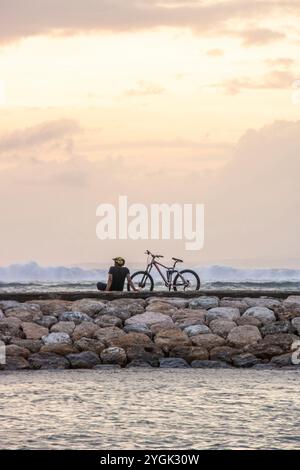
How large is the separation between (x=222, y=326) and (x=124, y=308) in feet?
6.93

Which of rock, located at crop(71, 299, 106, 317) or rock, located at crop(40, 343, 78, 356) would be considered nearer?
rock, located at crop(40, 343, 78, 356)

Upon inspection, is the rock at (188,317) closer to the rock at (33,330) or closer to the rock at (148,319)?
the rock at (148,319)

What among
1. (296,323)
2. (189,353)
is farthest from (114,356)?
(296,323)

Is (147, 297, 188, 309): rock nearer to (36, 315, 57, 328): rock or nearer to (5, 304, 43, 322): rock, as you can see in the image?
(36, 315, 57, 328): rock

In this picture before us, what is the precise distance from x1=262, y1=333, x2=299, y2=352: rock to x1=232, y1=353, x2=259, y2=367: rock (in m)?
0.55

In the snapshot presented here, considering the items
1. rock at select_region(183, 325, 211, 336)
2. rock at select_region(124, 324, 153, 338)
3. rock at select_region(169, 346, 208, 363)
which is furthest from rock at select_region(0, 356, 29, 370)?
rock at select_region(183, 325, 211, 336)

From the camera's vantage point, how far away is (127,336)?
73.9 ft

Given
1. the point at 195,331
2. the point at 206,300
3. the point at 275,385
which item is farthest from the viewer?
the point at 206,300

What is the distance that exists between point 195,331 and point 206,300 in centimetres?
171

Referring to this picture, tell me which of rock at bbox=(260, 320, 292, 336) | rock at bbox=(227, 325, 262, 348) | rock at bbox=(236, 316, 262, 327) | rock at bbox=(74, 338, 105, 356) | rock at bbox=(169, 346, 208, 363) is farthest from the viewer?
rock at bbox=(236, 316, 262, 327)

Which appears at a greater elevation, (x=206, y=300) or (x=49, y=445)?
(x=206, y=300)

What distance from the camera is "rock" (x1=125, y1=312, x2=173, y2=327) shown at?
23281mm

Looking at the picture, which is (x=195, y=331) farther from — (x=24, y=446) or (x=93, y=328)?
(x=24, y=446)
